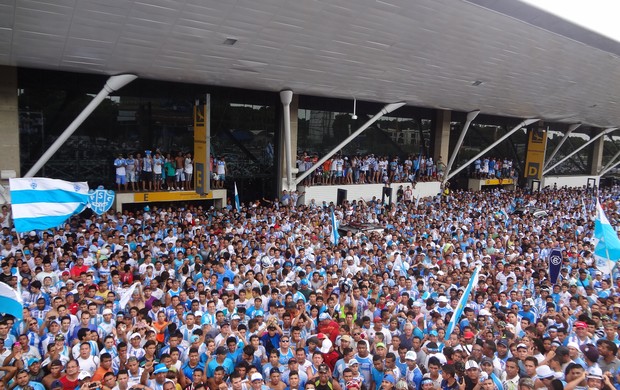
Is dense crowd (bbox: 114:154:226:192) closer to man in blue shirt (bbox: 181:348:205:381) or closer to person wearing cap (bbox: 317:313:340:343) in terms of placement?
person wearing cap (bbox: 317:313:340:343)

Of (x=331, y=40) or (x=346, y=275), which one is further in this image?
(x=331, y=40)

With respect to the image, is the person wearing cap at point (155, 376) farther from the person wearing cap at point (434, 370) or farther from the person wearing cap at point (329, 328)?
the person wearing cap at point (434, 370)

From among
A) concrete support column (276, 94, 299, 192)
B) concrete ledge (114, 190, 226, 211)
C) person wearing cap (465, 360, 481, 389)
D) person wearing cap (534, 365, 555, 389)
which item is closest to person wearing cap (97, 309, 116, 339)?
person wearing cap (465, 360, 481, 389)

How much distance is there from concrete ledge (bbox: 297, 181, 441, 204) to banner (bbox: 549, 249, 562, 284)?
11.4m

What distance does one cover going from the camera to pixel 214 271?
361 inches

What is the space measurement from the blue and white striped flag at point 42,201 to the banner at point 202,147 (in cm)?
767

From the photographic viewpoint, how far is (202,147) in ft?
53.0

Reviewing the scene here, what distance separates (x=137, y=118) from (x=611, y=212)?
19.1 m

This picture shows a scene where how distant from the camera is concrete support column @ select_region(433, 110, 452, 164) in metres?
25.8

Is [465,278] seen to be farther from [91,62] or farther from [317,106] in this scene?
[317,106]

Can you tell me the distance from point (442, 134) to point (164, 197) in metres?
15.8

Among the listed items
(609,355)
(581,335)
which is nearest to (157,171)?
(581,335)

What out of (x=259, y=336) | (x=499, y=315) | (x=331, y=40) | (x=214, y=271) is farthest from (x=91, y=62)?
(x=499, y=315)

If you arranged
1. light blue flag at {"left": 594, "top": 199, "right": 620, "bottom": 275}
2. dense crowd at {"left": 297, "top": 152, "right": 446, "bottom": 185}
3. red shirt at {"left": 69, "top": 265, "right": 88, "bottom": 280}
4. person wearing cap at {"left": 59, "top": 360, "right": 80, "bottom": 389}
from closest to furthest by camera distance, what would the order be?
1. person wearing cap at {"left": 59, "top": 360, "right": 80, "bottom": 389}
2. red shirt at {"left": 69, "top": 265, "right": 88, "bottom": 280}
3. light blue flag at {"left": 594, "top": 199, "right": 620, "bottom": 275}
4. dense crowd at {"left": 297, "top": 152, "right": 446, "bottom": 185}
